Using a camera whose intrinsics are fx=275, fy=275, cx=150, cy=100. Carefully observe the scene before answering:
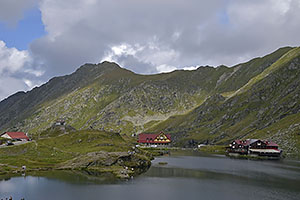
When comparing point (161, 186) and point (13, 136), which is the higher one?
point (13, 136)

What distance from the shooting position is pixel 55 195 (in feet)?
241

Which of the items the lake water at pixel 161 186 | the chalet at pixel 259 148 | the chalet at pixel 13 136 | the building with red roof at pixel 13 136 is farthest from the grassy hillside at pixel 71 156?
the chalet at pixel 259 148

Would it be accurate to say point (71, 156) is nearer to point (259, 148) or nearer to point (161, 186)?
point (161, 186)

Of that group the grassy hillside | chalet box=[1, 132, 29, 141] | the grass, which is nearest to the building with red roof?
chalet box=[1, 132, 29, 141]

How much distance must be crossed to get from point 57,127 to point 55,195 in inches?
5247

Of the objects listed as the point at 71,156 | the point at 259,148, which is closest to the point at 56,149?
the point at 71,156

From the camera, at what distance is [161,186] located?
85500 mm

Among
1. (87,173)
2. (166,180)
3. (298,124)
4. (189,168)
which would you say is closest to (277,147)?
(298,124)

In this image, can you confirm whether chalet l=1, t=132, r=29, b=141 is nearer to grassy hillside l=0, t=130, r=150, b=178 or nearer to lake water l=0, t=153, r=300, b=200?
grassy hillside l=0, t=130, r=150, b=178

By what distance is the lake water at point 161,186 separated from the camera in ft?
241

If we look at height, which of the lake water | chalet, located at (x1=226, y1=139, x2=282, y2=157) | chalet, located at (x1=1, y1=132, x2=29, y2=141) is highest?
chalet, located at (x1=1, y1=132, x2=29, y2=141)

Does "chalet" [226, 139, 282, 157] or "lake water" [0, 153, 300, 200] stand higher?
"chalet" [226, 139, 282, 157]

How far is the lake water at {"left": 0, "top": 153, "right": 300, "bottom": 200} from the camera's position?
73.5 meters

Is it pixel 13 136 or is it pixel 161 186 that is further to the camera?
pixel 13 136
